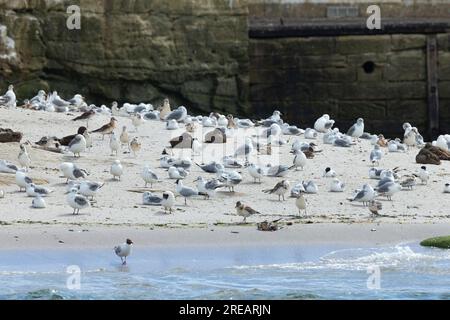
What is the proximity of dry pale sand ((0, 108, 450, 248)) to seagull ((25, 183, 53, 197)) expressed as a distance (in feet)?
0.28

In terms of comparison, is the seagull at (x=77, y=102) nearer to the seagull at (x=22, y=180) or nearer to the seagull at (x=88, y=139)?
the seagull at (x=88, y=139)

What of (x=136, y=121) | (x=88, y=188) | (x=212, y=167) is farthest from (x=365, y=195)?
(x=136, y=121)

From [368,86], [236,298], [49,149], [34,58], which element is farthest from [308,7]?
[236,298]

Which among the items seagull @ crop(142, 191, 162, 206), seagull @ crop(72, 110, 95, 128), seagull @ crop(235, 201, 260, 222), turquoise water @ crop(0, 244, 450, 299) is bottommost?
turquoise water @ crop(0, 244, 450, 299)

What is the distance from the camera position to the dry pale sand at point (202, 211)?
14.3m

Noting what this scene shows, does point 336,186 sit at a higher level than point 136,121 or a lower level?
lower

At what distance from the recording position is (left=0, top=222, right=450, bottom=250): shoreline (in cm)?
1388

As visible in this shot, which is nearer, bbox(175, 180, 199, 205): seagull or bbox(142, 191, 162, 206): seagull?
bbox(142, 191, 162, 206): seagull

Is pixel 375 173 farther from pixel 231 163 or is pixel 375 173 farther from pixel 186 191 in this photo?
pixel 186 191

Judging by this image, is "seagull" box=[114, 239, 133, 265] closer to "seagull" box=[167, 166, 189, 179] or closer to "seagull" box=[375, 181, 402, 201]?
"seagull" box=[167, 166, 189, 179]

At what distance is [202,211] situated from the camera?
1545 centimetres

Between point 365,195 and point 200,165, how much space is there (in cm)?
250

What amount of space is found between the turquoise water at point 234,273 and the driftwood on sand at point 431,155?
4.60m

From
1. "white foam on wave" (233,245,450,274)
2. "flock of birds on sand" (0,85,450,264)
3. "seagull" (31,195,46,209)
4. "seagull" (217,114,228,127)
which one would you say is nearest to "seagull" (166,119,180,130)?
"flock of birds on sand" (0,85,450,264)
